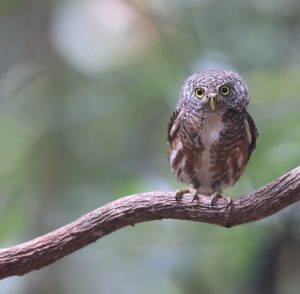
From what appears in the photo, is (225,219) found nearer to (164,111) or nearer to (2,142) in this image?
(164,111)

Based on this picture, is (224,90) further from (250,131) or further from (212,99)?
(250,131)

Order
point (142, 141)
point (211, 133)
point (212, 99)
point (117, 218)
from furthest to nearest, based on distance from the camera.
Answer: point (142, 141) < point (211, 133) < point (212, 99) < point (117, 218)

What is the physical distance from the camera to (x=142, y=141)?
3229 millimetres

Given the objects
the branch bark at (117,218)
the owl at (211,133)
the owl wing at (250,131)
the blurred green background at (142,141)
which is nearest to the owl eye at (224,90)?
the owl at (211,133)

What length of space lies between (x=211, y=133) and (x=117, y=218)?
46 centimetres

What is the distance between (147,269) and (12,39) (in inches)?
58.4

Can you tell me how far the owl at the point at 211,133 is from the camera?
2244 millimetres

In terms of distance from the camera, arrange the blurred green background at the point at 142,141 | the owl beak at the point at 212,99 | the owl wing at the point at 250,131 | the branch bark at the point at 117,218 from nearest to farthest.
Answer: the branch bark at the point at 117,218 < the owl beak at the point at 212,99 < the owl wing at the point at 250,131 < the blurred green background at the point at 142,141

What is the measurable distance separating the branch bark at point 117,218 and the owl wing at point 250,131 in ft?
1.18

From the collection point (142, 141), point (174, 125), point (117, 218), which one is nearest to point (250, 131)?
point (174, 125)

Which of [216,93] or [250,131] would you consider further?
[250,131]

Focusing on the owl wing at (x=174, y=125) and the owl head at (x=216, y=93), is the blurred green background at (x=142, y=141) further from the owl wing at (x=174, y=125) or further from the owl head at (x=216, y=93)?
the owl head at (x=216, y=93)

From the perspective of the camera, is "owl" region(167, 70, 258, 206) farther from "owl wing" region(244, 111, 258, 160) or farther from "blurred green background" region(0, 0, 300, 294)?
"blurred green background" region(0, 0, 300, 294)

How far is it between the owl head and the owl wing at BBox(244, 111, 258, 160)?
81 millimetres
